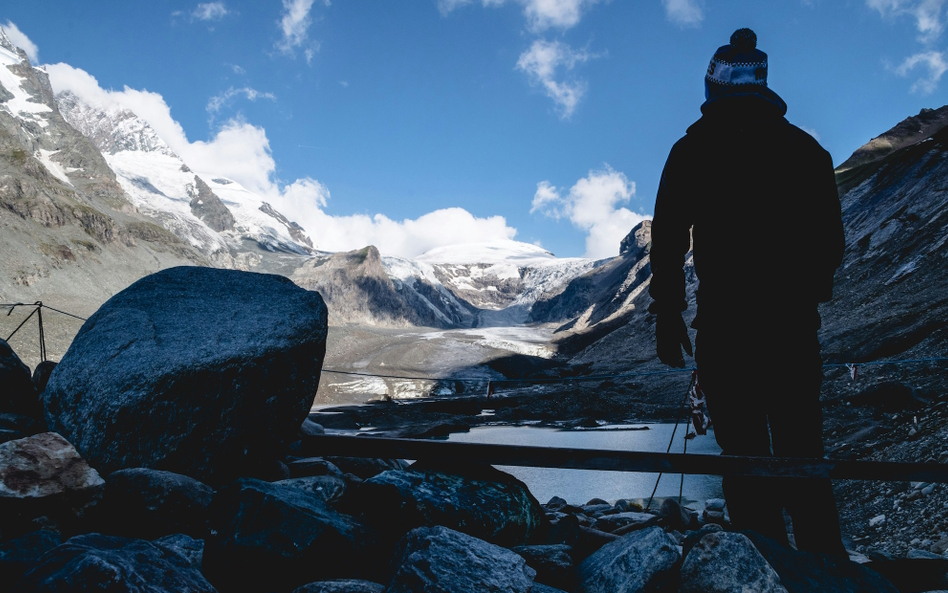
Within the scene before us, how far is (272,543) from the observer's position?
2.14m

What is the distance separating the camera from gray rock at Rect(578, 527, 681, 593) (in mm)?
2143

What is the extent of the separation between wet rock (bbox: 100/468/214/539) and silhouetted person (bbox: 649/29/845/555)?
2.48 metres

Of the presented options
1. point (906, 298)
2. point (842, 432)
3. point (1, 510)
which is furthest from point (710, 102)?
point (906, 298)

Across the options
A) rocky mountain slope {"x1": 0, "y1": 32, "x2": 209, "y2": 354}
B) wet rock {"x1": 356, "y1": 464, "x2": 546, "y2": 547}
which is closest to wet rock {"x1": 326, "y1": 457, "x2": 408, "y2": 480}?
wet rock {"x1": 356, "y1": 464, "x2": 546, "y2": 547}

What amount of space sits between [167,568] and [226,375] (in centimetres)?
145

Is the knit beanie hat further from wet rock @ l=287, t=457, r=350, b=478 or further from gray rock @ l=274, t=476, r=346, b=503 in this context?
wet rock @ l=287, t=457, r=350, b=478

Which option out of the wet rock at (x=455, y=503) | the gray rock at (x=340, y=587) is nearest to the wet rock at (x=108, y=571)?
the gray rock at (x=340, y=587)

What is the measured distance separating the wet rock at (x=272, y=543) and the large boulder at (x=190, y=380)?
2.80 feet

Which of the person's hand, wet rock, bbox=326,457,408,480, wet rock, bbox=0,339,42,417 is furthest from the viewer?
wet rock, bbox=326,457,408,480

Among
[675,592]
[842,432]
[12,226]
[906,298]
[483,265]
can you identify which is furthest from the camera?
[483,265]

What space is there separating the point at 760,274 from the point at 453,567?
164cm

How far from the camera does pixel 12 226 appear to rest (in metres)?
52.0

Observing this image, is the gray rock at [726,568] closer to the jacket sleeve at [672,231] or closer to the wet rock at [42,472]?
the jacket sleeve at [672,231]

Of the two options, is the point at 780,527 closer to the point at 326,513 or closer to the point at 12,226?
the point at 326,513
